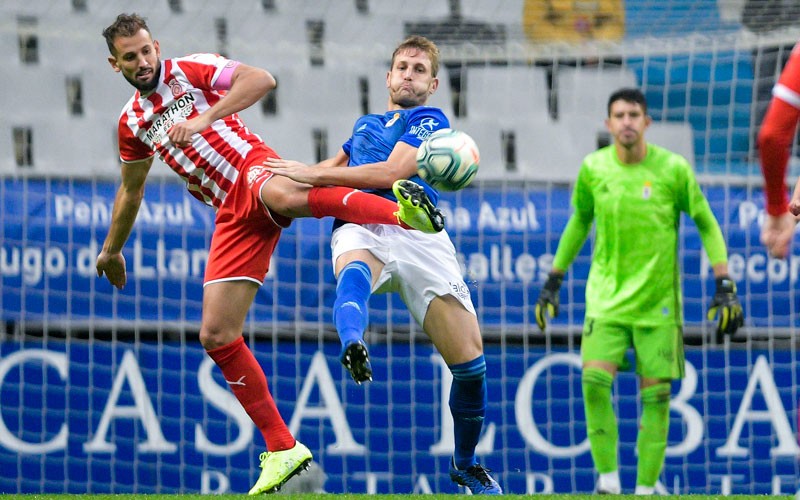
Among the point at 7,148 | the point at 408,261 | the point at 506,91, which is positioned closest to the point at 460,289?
the point at 408,261

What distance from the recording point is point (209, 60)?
5.29 m

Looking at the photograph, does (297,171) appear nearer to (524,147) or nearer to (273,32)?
(524,147)

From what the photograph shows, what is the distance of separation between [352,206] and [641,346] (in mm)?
2427

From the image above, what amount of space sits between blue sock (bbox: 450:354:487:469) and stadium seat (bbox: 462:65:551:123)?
4.31 m

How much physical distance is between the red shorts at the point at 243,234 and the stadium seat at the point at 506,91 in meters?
4.25

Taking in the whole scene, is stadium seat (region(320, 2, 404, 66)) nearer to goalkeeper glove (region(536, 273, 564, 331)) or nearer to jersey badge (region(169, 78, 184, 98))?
goalkeeper glove (region(536, 273, 564, 331))

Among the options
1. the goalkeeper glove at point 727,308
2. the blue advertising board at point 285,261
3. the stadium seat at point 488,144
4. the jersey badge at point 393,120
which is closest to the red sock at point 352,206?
the jersey badge at point 393,120

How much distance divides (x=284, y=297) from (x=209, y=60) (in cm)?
326

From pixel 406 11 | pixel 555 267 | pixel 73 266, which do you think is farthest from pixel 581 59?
pixel 73 266

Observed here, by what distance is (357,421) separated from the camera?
8320 mm

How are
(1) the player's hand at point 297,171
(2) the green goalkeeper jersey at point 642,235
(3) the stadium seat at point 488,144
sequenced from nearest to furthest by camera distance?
(1) the player's hand at point 297,171 → (2) the green goalkeeper jersey at point 642,235 → (3) the stadium seat at point 488,144

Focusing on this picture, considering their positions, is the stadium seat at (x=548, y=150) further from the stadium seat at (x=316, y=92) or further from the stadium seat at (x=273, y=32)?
the stadium seat at (x=273, y=32)

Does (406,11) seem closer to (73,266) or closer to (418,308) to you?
(73,266)

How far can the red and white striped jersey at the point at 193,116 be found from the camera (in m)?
5.25
